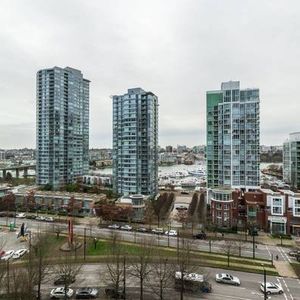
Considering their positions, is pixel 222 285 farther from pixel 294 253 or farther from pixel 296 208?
pixel 296 208

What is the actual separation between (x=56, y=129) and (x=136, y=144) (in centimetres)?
2130

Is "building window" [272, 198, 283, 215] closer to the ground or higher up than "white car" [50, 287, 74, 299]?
higher up

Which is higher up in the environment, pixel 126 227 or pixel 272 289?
pixel 126 227

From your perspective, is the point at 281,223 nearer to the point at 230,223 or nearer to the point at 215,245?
the point at 230,223

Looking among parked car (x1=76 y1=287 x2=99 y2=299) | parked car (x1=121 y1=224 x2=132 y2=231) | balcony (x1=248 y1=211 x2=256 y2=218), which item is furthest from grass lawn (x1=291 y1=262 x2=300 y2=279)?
parked car (x1=121 y1=224 x2=132 y2=231)

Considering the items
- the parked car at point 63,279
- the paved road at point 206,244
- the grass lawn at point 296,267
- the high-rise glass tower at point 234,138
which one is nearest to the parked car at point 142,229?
the paved road at point 206,244

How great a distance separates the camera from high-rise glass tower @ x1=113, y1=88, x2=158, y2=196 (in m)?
51.0

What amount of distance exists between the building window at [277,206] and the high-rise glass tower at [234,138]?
35.1 feet

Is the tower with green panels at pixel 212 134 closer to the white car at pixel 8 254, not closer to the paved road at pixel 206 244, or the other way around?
the paved road at pixel 206 244

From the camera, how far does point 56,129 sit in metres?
62.4

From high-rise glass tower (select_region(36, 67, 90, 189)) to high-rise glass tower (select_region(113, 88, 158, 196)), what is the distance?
52.4ft

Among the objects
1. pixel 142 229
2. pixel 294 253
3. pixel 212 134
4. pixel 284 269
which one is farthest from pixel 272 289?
pixel 212 134

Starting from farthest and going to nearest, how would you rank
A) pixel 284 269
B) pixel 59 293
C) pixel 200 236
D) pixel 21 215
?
pixel 21 215
pixel 200 236
pixel 284 269
pixel 59 293

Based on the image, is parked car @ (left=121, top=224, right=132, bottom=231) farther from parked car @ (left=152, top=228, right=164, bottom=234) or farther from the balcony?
the balcony
